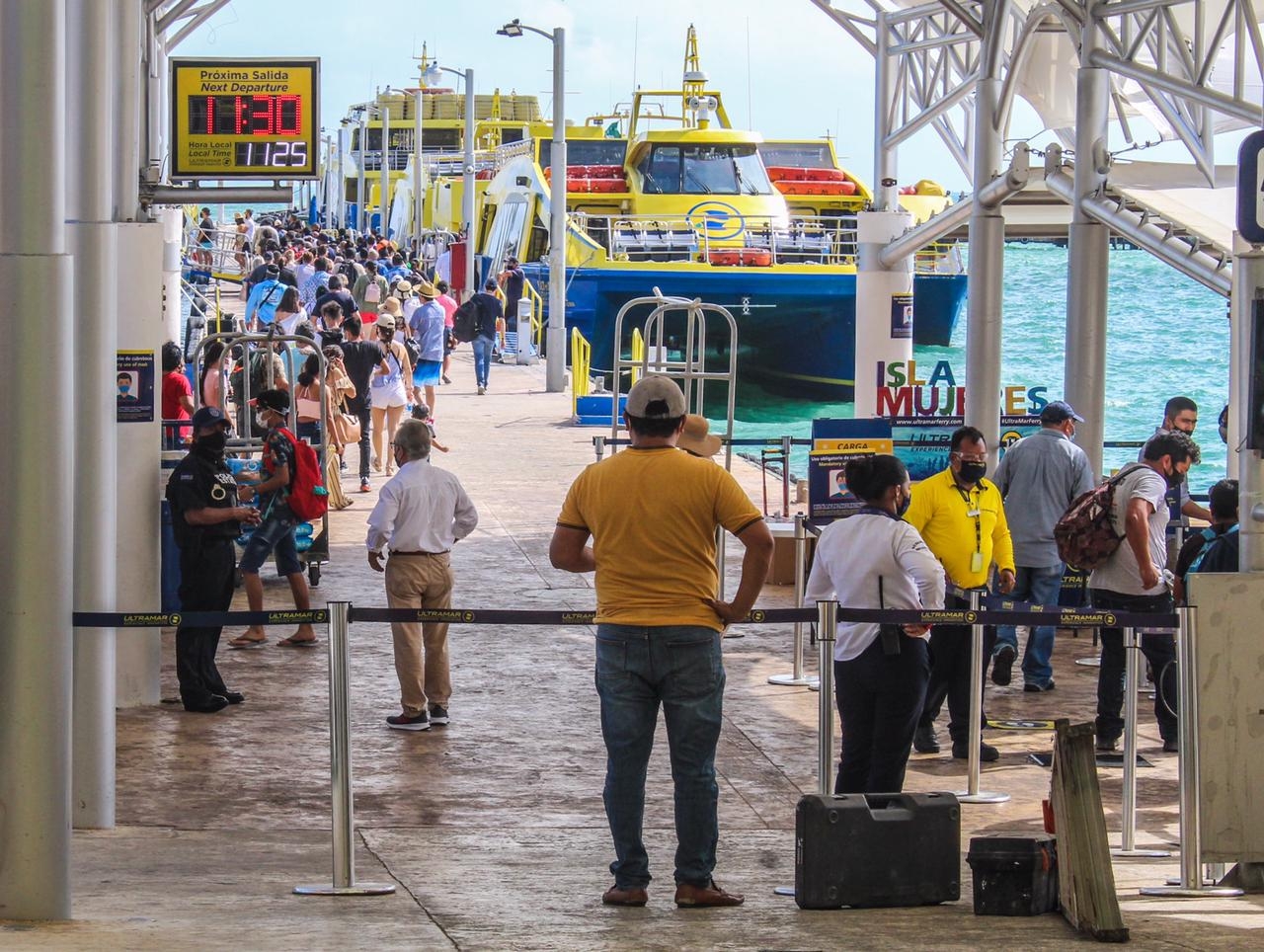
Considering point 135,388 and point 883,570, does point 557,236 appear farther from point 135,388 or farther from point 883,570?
point 883,570

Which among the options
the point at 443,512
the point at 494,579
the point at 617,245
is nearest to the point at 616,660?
the point at 443,512

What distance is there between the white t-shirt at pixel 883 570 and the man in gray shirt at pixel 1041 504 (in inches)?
142

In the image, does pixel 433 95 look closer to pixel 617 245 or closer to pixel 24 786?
pixel 617 245

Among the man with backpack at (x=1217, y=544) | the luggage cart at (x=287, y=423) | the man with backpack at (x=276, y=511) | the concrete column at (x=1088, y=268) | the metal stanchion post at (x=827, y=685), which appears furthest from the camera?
the concrete column at (x=1088, y=268)

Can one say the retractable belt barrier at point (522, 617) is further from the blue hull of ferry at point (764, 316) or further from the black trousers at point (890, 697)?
the blue hull of ferry at point (764, 316)

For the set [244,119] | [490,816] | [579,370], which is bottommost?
[490,816]

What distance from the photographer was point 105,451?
306 inches

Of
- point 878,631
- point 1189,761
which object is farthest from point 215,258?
point 1189,761

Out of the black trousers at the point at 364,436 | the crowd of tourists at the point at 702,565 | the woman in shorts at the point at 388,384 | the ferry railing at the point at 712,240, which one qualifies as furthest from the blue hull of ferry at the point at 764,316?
the crowd of tourists at the point at 702,565

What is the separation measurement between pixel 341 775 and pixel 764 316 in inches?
1163

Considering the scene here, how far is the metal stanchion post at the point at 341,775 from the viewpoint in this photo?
6938 mm

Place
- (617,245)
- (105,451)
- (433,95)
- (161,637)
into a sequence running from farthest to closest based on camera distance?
1. (433,95)
2. (617,245)
3. (161,637)
4. (105,451)

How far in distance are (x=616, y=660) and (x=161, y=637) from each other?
6673mm

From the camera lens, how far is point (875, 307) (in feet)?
70.0
